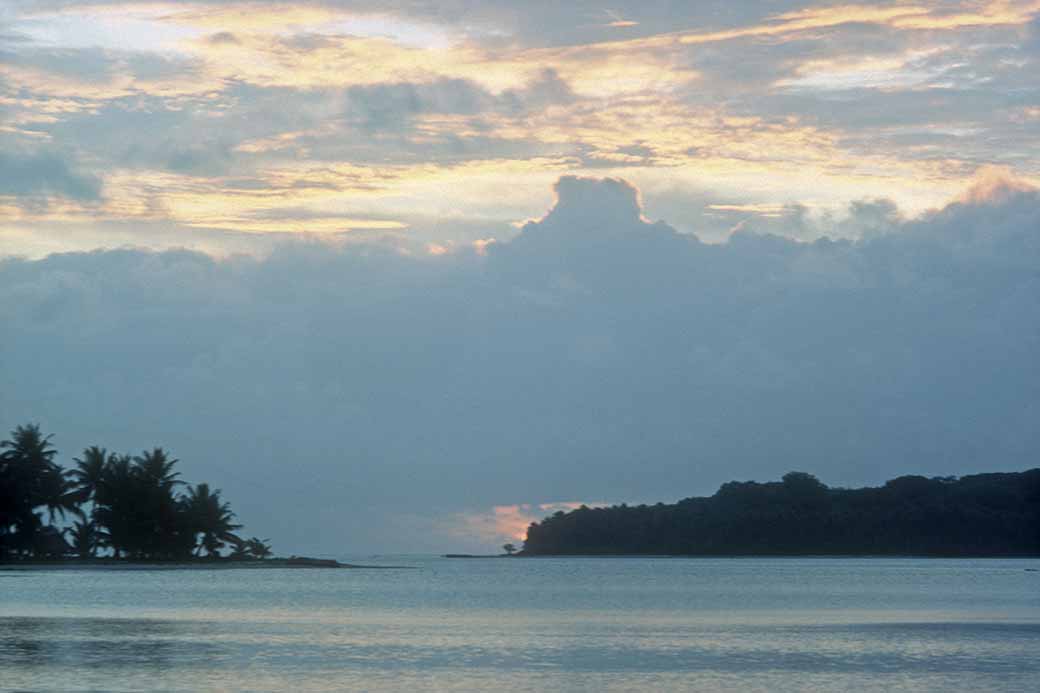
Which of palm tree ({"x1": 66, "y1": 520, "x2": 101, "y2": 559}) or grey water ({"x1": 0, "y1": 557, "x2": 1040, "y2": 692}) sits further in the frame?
palm tree ({"x1": 66, "y1": 520, "x2": 101, "y2": 559})

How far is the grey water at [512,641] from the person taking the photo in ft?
122

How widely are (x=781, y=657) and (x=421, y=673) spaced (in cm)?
1266

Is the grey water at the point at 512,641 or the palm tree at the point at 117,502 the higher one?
the palm tree at the point at 117,502

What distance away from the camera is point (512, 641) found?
51.0 metres

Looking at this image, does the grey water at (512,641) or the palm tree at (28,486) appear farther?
the palm tree at (28,486)

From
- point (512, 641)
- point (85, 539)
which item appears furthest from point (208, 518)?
point (512, 641)

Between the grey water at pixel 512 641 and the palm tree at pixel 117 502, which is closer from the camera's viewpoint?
the grey water at pixel 512 641

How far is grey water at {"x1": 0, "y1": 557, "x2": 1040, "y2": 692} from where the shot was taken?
37125mm

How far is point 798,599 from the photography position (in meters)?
88.0

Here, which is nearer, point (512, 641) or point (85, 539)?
point (512, 641)

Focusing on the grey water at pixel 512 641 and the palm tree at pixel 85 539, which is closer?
the grey water at pixel 512 641

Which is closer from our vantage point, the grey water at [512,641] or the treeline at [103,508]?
the grey water at [512,641]

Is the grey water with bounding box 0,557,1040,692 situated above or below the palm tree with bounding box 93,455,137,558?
below

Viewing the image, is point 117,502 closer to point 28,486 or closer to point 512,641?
point 28,486
